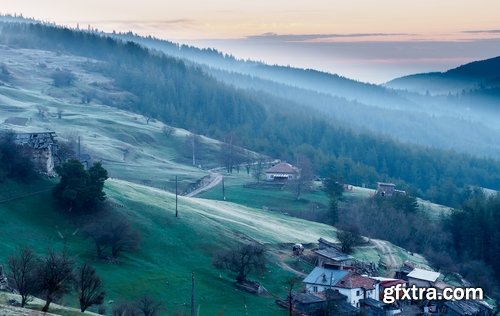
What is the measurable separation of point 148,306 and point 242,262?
1789 cm

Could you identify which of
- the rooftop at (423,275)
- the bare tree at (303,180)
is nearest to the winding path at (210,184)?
the bare tree at (303,180)

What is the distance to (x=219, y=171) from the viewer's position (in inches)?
5768

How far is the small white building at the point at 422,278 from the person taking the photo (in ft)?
252

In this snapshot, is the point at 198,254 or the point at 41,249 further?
the point at 198,254

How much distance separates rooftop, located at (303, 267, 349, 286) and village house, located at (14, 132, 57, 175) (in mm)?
25959

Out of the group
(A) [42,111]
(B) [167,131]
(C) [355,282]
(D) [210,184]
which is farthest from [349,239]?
(B) [167,131]

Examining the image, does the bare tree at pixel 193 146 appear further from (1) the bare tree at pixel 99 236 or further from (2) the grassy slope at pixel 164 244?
(1) the bare tree at pixel 99 236

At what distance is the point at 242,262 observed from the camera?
6775 centimetres

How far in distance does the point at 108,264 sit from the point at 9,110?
329ft

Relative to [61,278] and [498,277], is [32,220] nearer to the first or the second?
[61,278]

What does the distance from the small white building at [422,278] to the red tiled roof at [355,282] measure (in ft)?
24.1

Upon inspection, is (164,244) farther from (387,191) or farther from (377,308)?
(387,191)

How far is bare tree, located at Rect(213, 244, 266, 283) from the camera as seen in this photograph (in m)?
67.9

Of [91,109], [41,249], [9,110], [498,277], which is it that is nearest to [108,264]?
[41,249]
